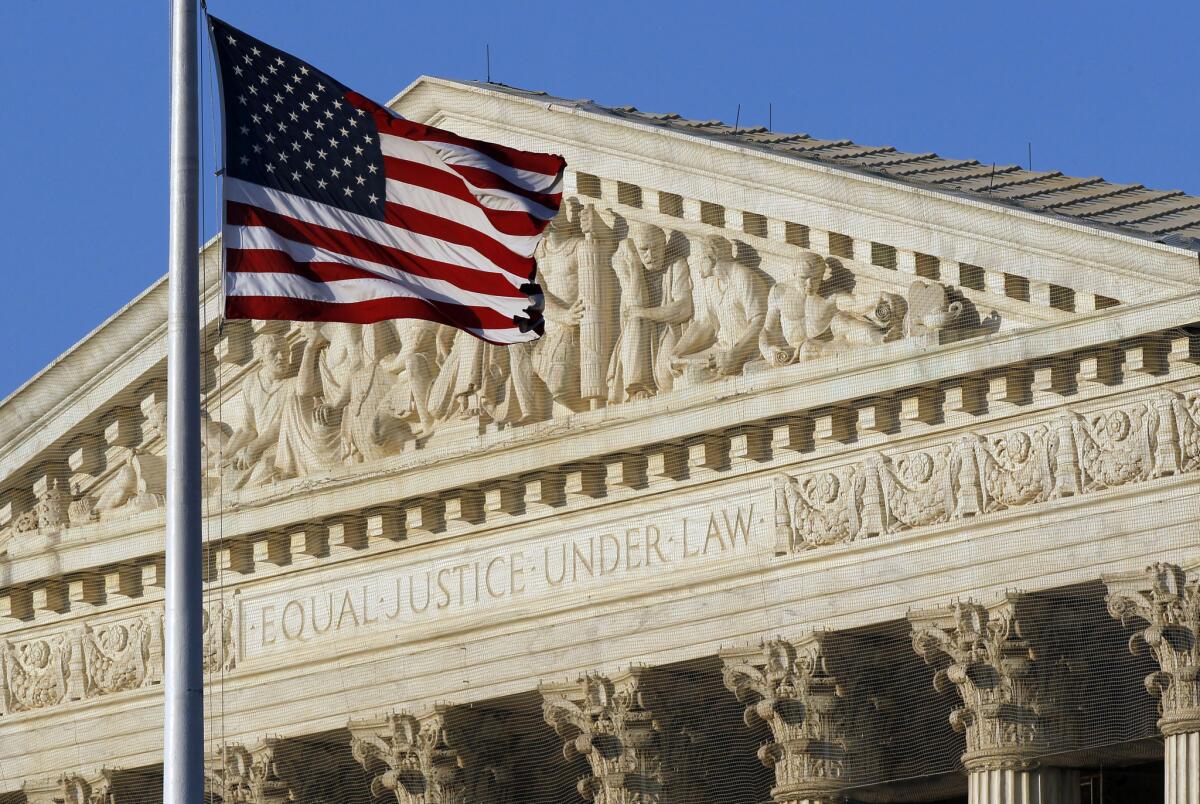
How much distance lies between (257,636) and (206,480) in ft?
6.84

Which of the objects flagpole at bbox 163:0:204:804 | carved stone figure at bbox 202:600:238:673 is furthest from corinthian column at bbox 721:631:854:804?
flagpole at bbox 163:0:204:804

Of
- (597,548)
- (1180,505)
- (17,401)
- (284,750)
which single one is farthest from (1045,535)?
(17,401)

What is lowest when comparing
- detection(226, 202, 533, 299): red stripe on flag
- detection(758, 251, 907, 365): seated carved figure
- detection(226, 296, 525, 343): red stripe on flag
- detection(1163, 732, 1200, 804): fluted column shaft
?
detection(1163, 732, 1200, 804): fluted column shaft

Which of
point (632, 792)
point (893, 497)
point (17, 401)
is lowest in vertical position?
point (632, 792)

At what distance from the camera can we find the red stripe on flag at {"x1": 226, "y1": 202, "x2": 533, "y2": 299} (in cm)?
2967

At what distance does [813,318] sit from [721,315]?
4.49ft

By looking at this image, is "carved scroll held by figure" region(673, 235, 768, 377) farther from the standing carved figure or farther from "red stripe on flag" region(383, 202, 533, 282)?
"red stripe on flag" region(383, 202, 533, 282)

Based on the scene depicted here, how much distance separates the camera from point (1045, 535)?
3847 cm

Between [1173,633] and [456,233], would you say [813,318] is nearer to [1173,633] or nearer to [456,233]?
[1173,633]

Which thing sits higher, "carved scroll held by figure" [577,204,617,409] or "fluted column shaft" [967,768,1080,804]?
"carved scroll held by figure" [577,204,617,409]

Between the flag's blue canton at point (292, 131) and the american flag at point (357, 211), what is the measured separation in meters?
0.01

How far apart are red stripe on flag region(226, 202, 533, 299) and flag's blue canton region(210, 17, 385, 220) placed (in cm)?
26

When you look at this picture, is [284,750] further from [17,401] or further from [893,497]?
[893,497]

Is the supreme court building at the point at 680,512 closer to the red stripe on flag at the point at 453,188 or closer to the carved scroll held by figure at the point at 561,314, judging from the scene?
the carved scroll held by figure at the point at 561,314
